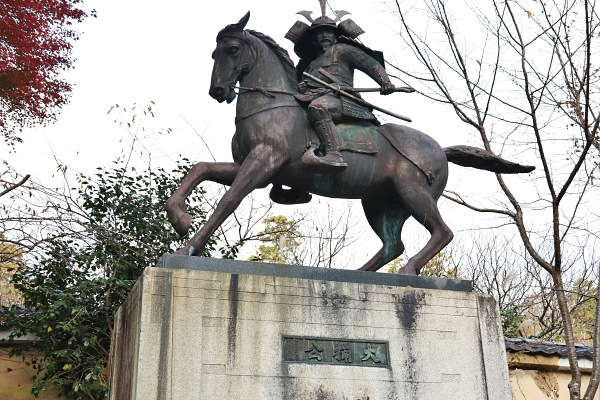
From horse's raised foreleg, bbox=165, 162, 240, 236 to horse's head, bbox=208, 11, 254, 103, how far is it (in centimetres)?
62

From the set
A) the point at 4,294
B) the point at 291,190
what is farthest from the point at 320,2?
the point at 4,294

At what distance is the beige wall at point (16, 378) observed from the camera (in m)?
8.70

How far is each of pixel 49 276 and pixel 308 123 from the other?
5210 mm

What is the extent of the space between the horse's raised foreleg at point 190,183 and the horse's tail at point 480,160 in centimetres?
208

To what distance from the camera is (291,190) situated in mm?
6277

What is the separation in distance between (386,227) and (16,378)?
5368mm

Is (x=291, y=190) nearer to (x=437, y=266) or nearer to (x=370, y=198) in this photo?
(x=370, y=198)

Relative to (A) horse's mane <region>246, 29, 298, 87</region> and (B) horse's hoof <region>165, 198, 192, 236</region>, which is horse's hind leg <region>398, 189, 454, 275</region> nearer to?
(A) horse's mane <region>246, 29, 298, 87</region>

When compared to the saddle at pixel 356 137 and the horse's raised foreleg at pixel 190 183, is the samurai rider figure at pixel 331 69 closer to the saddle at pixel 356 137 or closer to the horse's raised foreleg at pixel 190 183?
the saddle at pixel 356 137

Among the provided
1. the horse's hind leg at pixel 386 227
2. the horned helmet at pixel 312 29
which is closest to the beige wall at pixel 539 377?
the horse's hind leg at pixel 386 227

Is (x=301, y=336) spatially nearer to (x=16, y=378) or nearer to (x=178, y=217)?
(x=178, y=217)

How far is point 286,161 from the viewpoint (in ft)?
18.8

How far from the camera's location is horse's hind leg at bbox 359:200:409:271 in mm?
6348

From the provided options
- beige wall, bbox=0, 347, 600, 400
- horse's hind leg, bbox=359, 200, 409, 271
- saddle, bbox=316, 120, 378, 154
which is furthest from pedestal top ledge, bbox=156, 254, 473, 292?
beige wall, bbox=0, 347, 600, 400
